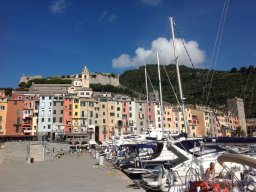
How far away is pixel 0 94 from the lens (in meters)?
84.8

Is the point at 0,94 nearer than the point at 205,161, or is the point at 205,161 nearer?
the point at 205,161

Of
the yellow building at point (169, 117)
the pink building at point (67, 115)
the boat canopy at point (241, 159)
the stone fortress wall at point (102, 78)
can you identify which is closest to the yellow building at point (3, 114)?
the pink building at point (67, 115)

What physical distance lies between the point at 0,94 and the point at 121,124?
3612 cm

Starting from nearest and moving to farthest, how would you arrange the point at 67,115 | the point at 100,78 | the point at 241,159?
the point at 241,159, the point at 67,115, the point at 100,78

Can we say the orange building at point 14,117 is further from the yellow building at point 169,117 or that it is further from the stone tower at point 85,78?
the yellow building at point 169,117

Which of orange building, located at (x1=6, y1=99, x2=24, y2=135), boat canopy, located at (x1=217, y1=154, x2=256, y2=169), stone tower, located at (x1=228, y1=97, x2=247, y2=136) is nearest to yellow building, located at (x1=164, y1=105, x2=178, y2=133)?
stone tower, located at (x1=228, y1=97, x2=247, y2=136)

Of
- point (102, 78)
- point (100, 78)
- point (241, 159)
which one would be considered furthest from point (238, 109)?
point (241, 159)

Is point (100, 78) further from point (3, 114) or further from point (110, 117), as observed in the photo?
point (3, 114)

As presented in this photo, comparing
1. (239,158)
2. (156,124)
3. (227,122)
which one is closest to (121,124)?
(156,124)

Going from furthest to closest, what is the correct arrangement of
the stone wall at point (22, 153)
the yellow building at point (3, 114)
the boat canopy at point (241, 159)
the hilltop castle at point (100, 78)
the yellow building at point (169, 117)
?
the hilltop castle at point (100, 78)
the yellow building at point (169, 117)
the yellow building at point (3, 114)
the stone wall at point (22, 153)
the boat canopy at point (241, 159)

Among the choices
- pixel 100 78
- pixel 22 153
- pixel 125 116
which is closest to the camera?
pixel 22 153

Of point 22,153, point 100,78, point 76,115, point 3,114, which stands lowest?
point 22,153

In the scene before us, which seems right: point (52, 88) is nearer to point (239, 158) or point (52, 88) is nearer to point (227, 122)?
point (227, 122)

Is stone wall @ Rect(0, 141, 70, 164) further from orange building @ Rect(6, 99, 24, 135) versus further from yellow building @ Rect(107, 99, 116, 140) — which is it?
yellow building @ Rect(107, 99, 116, 140)
